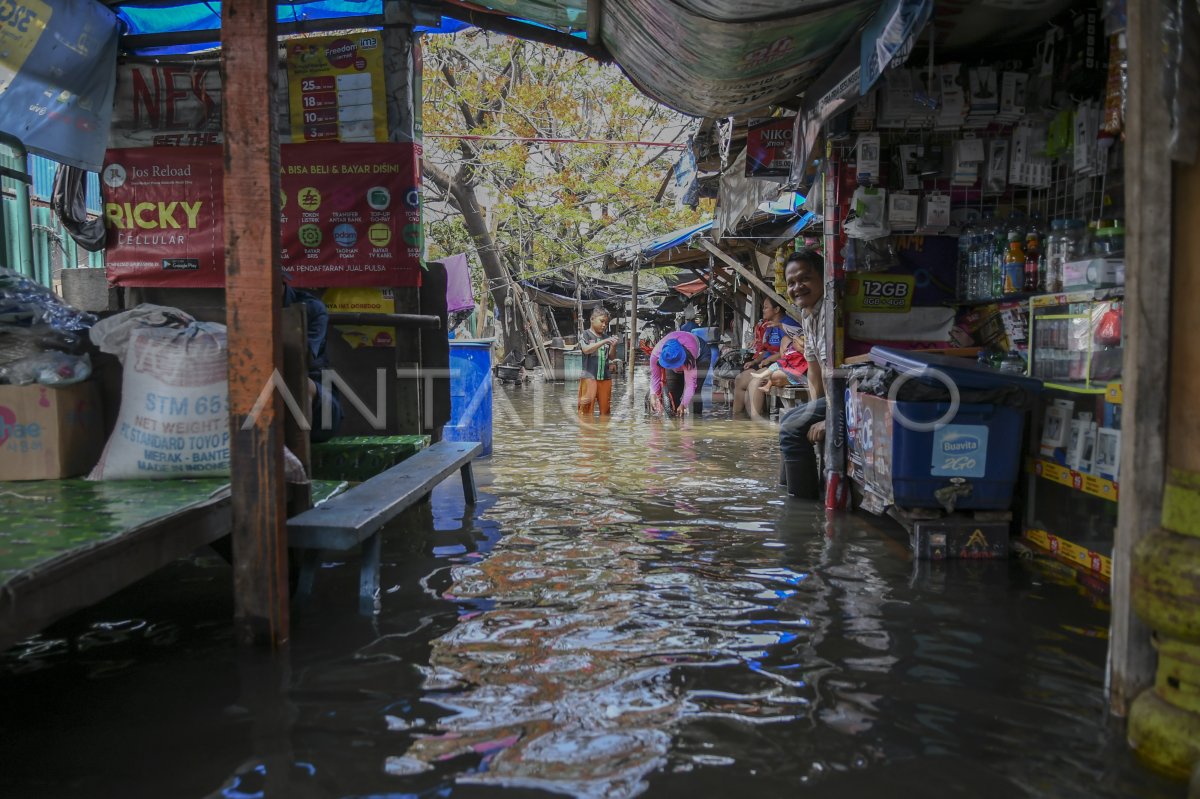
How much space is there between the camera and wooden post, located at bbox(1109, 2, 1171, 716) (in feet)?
8.51

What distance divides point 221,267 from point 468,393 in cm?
301

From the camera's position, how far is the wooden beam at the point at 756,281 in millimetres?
12211

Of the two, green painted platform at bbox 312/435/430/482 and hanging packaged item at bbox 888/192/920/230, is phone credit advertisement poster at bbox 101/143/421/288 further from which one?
hanging packaged item at bbox 888/192/920/230

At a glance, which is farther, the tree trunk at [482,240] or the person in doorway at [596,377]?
the tree trunk at [482,240]

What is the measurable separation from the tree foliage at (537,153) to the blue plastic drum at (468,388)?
7349mm

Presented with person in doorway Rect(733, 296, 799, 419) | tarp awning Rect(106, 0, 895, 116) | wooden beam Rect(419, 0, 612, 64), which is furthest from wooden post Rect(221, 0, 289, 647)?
person in doorway Rect(733, 296, 799, 419)

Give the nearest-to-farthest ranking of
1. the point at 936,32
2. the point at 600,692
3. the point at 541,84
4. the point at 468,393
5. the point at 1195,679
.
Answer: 1. the point at 1195,679
2. the point at 600,692
3. the point at 936,32
4. the point at 468,393
5. the point at 541,84

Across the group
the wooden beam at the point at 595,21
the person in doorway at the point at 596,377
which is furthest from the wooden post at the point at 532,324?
the wooden beam at the point at 595,21

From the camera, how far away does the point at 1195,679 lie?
2393 millimetres

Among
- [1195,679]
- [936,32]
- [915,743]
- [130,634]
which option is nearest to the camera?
[1195,679]

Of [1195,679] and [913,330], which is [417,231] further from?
[1195,679]

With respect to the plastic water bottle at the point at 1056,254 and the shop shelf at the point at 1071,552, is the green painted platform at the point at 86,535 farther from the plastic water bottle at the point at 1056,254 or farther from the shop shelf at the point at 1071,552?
the plastic water bottle at the point at 1056,254

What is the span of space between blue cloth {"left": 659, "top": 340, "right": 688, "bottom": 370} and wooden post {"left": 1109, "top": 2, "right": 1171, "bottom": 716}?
11.3m

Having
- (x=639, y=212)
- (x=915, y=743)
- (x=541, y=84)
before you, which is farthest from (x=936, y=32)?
(x=639, y=212)
